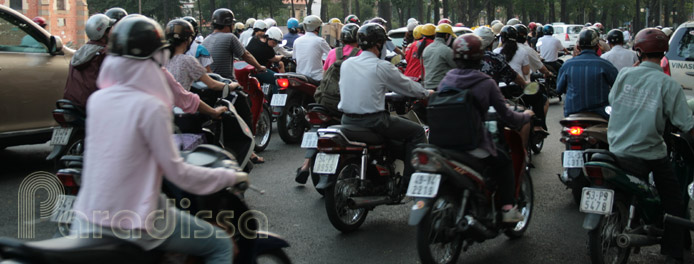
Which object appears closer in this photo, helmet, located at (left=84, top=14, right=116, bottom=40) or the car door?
helmet, located at (left=84, top=14, right=116, bottom=40)

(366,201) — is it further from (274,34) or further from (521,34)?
(274,34)

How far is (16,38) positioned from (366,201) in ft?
15.5

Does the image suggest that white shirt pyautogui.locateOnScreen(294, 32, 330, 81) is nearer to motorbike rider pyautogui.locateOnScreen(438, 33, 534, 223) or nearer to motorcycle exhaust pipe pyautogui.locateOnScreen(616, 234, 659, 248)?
motorbike rider pyautogui.locateOnScreen(438, 33, 534, 223)

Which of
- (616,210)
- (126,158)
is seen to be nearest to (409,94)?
(616,210)

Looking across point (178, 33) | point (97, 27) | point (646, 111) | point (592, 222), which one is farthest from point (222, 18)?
point (592, 222)

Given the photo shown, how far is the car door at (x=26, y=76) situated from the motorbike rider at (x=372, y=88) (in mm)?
3955

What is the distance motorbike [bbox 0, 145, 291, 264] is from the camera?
8.66 ft

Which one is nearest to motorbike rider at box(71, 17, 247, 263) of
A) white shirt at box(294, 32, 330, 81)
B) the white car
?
white shirt at box(294, 32, 330, 81)

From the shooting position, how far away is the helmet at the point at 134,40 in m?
2.98

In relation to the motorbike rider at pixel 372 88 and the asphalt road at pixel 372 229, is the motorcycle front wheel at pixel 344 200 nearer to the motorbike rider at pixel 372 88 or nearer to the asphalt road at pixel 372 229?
the asphalt road at pixel 372 229

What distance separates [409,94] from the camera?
6.12m

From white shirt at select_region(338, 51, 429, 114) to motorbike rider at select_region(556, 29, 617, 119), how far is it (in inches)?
63.0

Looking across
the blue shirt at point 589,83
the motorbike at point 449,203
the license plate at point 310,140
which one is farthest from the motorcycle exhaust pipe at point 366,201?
the blue shirt at point 589,83

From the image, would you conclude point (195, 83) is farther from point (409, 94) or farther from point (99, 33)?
point (409, 94)
